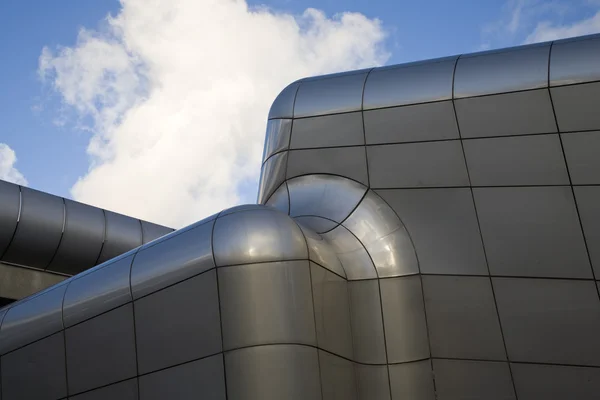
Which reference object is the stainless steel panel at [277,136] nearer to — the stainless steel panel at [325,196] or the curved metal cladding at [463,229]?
the stainless steel panel at [325,196]

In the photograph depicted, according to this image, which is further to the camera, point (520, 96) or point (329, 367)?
point (520, 96)

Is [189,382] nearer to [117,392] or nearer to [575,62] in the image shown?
[117,392]

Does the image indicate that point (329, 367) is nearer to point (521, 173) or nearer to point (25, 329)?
point (521, 173)

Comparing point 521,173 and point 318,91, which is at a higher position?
point 318,91

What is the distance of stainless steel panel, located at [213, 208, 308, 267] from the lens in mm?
11734

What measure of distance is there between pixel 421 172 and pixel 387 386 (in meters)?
4.28

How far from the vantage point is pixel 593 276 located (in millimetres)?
12219

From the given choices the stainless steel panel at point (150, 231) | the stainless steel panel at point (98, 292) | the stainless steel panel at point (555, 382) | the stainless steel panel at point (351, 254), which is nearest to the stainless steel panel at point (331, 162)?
the stainless steel panel at point (351, 254)

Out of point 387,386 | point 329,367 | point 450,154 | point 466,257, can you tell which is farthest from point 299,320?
point 450,154

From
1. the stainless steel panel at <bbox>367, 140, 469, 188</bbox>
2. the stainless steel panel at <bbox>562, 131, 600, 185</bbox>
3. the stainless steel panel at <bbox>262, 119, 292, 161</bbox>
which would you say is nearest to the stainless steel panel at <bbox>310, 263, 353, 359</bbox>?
the stainless steel panel at <bbox>367, 140, 469, 188</bbox>

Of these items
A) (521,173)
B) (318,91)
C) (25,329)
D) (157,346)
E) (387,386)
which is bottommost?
(387,386)

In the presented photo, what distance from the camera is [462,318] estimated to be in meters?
12.8

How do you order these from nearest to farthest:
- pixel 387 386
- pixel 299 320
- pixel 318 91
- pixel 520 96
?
pixel 299 320, pixel 387 386, pixel 520 96, pixel 318 91

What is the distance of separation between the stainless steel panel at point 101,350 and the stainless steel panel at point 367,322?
411 cm
